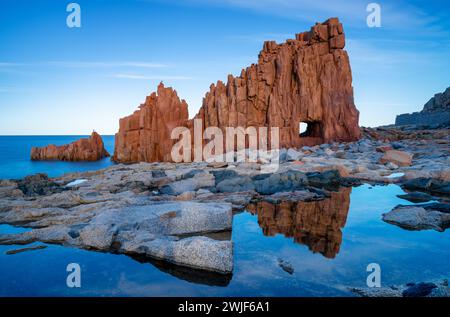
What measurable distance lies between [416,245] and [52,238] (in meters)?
8.20

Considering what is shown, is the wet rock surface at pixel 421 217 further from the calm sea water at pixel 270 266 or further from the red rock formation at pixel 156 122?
the red rock formation at pixel 156 122

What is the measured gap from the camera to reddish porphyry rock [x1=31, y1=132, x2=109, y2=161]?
5584 centimetres

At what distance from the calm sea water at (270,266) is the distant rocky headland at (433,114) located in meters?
55.5

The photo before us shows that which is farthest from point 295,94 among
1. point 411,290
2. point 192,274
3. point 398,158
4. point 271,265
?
point 411,290

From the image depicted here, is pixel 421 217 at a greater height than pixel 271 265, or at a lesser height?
greater

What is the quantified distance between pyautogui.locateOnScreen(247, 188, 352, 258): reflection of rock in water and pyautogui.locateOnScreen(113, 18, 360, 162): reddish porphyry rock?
64.1 ft

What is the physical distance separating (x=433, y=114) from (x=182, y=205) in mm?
65120

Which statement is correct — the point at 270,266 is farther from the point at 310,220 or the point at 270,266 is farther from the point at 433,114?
the point at 433,114

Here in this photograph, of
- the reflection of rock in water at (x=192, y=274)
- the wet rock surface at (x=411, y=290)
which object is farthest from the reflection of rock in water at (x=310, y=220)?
the reflection of rock in water at (x=192, y=274)

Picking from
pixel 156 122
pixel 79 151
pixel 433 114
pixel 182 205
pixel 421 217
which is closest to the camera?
pixel 421 217

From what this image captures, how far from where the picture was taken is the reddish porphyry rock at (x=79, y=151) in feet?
183

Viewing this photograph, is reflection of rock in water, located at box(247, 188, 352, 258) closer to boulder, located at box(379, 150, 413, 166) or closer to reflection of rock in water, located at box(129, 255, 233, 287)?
reflection of rock in water, located at box(129, 255, 233, 287)

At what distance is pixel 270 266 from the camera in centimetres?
613

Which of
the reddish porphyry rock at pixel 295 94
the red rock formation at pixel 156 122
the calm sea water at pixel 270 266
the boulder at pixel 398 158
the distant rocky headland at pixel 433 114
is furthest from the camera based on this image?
the distant rocky headland at pixel 433 114
